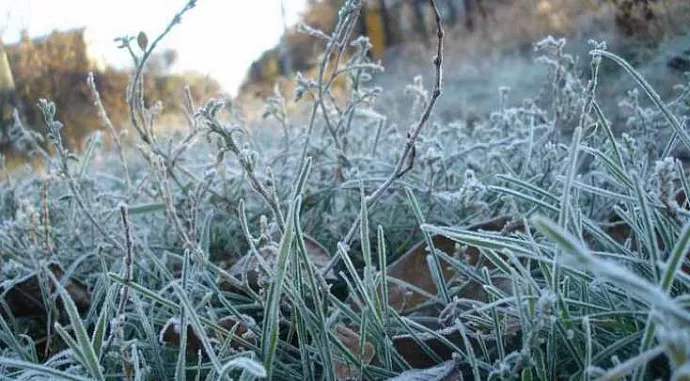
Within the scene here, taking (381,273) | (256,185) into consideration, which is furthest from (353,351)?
(256,185)

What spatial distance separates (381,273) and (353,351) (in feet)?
0.37

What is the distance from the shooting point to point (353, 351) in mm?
823

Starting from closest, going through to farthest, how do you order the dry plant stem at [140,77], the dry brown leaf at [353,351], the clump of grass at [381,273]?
1. the clump of grass at [381,273]
2. the dry brown leaf at [353,351]
3. the dry plant stem at [140,77]

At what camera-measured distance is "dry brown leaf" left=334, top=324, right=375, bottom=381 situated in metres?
0.76

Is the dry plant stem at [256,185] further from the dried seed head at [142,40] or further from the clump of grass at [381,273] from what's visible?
the dried seed head at [142,40]

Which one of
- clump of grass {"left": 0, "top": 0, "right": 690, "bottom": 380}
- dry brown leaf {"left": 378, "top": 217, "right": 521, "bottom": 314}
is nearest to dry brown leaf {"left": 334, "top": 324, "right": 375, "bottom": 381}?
clump of grass {"left": 0, "top": 0, "right": 690, "bottom": 380}

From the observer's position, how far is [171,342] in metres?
0.96

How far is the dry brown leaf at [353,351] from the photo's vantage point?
2.48ft

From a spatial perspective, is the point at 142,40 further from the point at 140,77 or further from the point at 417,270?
the point at 417,270

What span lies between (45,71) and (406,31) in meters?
6.68

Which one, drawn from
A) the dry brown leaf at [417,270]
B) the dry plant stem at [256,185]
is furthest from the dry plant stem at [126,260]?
the dry brown leaf at [417,270]

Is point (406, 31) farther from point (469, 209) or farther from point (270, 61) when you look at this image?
point (469, 209)

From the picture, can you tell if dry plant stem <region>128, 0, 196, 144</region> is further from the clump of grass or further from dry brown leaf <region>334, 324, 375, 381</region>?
dry brown leaf <region>334, 324, 375, 381</region>

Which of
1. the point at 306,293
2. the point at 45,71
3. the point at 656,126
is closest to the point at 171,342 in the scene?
the point at 306,293
